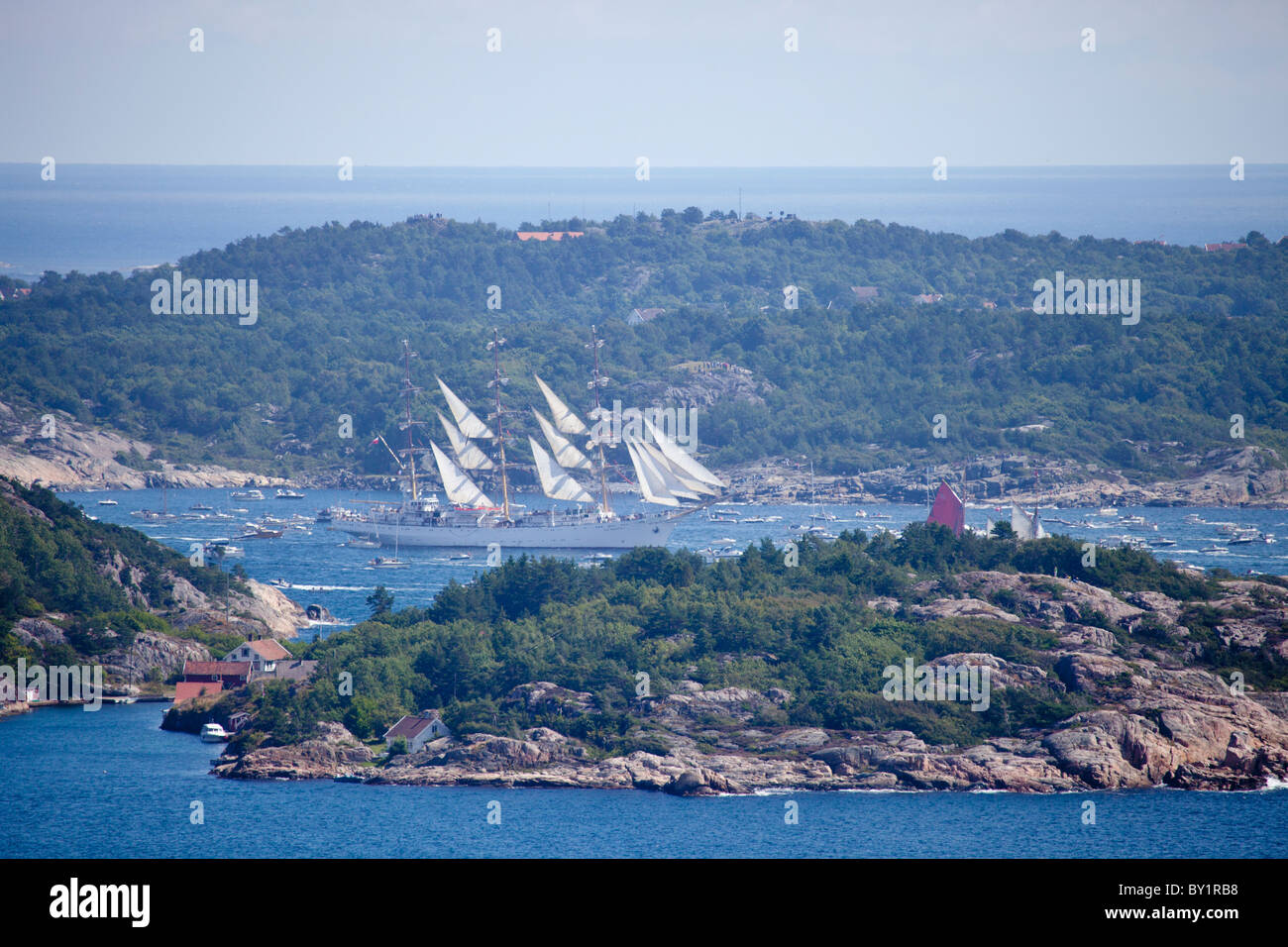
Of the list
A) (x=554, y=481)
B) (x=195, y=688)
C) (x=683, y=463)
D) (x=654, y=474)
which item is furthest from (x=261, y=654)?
(x=554, y=481)

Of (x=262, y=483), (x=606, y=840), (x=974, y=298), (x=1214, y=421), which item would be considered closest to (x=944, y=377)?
(x=1214, y=421)

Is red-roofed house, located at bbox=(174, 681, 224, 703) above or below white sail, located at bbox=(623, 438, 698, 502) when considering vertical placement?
below

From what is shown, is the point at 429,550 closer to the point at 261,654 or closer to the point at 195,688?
the point at 261,654

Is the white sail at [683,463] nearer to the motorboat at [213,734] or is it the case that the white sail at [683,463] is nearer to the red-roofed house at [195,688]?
the red-roofed house at [195,688]

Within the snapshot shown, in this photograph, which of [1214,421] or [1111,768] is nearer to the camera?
[1111,768]

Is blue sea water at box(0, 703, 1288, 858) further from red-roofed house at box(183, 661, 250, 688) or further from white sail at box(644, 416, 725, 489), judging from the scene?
white sail at box(644, 416, 725, 489)

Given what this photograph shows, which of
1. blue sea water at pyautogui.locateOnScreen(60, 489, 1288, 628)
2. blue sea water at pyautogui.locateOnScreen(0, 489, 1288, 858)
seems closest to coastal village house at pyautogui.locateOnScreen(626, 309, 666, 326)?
blue sea water at pyautogui.locateOnScreen(60, 489, 1288, 628)

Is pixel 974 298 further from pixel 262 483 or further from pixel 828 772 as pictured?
pixel 828 772
